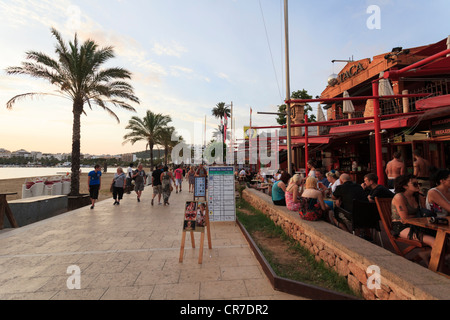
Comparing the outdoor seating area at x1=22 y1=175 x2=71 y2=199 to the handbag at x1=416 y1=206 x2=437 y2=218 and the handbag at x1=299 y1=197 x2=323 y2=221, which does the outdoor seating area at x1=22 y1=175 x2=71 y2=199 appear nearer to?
the handbag at x1=299 y1=197 x2=323 y2=221

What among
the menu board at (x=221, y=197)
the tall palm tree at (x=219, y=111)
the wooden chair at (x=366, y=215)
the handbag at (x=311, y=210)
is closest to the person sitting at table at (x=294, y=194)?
the handbag at (x=311, y=210)

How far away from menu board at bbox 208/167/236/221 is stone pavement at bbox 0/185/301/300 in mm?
382

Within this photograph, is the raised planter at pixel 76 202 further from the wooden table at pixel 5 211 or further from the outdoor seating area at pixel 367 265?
the outdoor seating area at pixel 367 265

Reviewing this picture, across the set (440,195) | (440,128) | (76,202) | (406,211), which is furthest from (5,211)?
(440,128)

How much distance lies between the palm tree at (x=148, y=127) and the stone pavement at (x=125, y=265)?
78.9ft

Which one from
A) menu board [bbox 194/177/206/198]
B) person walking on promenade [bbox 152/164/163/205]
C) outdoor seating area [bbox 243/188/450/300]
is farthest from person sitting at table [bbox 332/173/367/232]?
person walking on promenade [bbox 152/164/163/205]

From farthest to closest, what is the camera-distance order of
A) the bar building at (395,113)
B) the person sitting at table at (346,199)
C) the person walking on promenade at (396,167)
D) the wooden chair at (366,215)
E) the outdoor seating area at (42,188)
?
the outdoor seating area at (42,188)
the bar building at (395,113)
the person walking on promenade at (396,167)
the person sitting at table at (346,199)
the wooden chair at (366,215)

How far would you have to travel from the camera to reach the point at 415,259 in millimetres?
3053

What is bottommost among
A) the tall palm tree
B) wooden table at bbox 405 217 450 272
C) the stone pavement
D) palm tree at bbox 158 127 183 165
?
the stone pavement

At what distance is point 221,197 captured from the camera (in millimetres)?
6609

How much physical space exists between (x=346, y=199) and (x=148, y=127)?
28861 millimetres

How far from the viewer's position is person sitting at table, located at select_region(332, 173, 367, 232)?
4.21 meters

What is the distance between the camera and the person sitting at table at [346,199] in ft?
13.8
